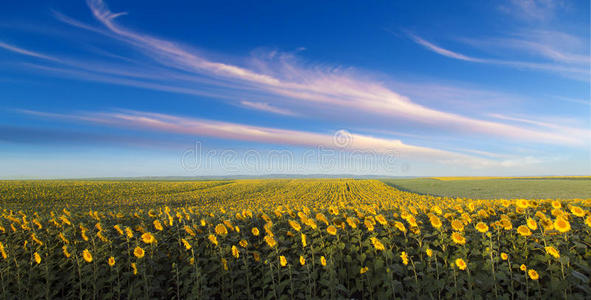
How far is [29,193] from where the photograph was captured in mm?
40750

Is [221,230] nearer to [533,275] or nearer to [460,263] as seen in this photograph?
[460,263]

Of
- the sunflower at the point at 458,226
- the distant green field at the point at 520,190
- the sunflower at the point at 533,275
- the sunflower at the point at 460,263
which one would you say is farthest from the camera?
the distant green field at the point at 520,190

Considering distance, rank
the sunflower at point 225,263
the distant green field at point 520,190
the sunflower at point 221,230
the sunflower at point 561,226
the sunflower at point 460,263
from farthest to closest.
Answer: the distant green field at point 520,190, the sunflower at point 221,230, the sunflower at point 225,263, the sunflower at point 561,226, the sunflower at point 460,263

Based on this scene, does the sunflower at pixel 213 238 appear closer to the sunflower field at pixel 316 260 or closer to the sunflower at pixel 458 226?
the sunflower field at pixel 316 260

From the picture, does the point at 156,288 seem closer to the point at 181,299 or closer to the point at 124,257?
the point at 181,299

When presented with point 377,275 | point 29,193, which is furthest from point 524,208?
point 29,193

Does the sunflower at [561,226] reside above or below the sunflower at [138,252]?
above

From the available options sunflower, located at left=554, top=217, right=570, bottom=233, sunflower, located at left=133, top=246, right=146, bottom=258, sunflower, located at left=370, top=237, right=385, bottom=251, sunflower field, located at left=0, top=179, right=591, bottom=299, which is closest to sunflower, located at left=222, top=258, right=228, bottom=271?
sunflower field, located at left=0, top=179, right=591, bottom=299

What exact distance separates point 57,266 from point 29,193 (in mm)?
49216

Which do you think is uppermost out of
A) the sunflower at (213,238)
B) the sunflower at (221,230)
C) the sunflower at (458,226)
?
the sunflower at (458,226)

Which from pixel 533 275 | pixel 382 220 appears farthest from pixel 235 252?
pixel 533 275

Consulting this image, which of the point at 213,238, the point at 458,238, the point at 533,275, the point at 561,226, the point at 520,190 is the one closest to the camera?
the point at 533,275

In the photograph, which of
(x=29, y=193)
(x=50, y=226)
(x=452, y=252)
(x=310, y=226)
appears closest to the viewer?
(x=452, y=252)

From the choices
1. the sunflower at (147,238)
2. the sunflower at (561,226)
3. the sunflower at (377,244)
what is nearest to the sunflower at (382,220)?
the sunflower at (377,244)
